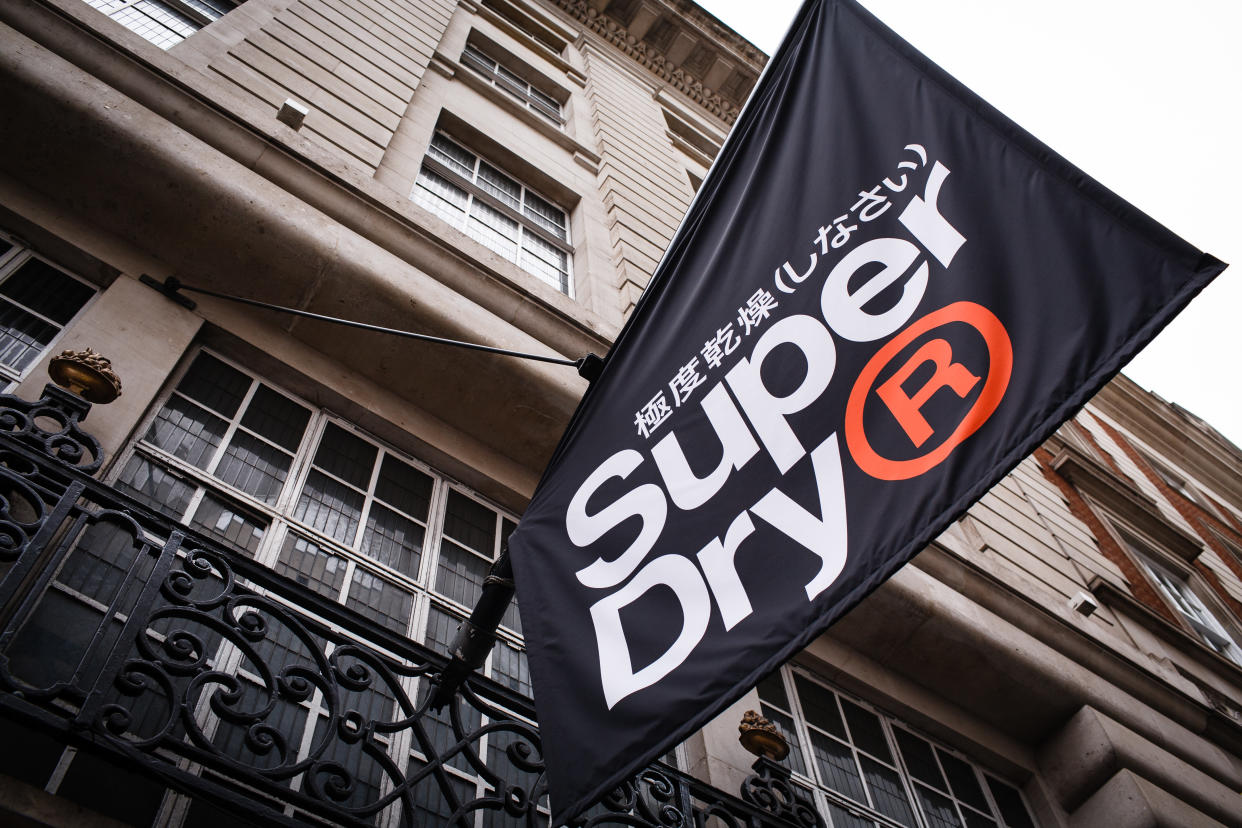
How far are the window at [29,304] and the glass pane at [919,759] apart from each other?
678 cm

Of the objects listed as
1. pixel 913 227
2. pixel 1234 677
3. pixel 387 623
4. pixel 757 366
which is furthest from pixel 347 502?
pixel 1234 677

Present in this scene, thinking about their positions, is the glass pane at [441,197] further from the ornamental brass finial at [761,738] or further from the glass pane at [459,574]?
the ornamental brass finial at [761,738]

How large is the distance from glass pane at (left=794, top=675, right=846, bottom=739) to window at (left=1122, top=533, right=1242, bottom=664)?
9.88 meters

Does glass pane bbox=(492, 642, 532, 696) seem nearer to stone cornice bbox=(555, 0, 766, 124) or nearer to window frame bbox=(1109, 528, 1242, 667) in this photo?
window frame bbox=(1109, 528, 1242, 667)

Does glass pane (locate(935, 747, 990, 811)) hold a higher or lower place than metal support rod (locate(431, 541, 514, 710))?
lower

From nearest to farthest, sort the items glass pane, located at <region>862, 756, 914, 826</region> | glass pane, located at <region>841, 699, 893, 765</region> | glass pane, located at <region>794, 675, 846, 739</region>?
glass pane, located at <region>862, 756, 914, 826</region>
glass pane, located at <region>794, 675, 846, 739</region>
glass pane, located at <region>841, 699, 893, 765</region>

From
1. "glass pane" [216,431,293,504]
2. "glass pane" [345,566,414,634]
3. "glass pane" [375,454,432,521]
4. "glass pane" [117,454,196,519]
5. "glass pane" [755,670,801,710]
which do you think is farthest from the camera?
"glass pane" [755,670,801,710]

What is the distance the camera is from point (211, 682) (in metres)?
3.62

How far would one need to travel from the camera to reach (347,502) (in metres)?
5.54

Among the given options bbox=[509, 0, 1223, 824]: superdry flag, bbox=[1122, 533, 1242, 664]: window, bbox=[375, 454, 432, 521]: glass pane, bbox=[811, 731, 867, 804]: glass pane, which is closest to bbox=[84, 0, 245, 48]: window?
bbox=[375, 454, 432, 521]: glass pane

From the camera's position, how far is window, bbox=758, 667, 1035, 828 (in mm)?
6215

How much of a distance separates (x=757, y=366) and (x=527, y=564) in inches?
50.5

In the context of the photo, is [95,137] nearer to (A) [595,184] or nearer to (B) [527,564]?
(B) [527,564]

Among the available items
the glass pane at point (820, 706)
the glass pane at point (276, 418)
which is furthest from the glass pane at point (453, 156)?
the glass pane at point (820, 706)
